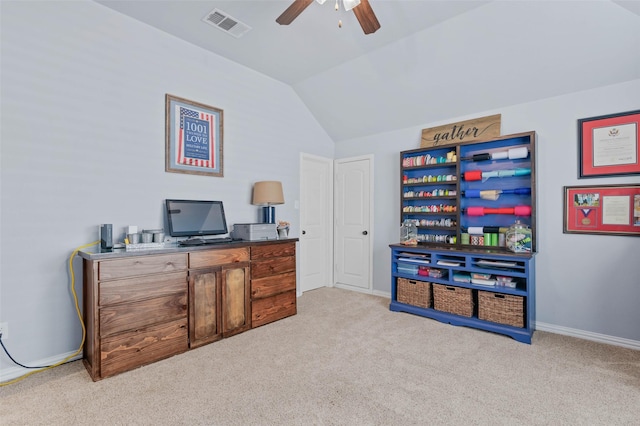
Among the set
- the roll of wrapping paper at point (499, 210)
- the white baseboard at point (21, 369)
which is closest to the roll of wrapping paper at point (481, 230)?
the roll of wrapping paper at point (499, 210)

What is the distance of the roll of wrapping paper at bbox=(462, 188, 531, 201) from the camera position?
3195 mm

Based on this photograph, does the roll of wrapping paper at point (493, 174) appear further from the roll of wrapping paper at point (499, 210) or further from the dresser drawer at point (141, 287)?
the dresser drawer at point (141, 287)

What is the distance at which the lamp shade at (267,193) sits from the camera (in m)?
3.54

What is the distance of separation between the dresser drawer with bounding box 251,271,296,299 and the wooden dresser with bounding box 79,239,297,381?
0.01m

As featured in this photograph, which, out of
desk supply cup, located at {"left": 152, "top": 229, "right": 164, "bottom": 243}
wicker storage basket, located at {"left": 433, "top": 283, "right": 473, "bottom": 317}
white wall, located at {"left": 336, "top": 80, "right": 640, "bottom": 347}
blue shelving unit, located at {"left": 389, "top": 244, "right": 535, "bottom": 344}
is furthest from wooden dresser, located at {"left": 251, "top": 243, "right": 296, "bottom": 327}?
white wall, located at {"left": 336, "top": 80, "right": 640, "bottom": 347}

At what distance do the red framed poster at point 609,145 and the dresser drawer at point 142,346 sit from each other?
3897 mm

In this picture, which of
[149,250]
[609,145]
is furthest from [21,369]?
[609,145]

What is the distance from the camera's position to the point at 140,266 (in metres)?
2.37

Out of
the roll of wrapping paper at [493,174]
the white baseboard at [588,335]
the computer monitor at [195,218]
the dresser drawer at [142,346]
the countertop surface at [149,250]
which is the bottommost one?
the white baseboard at [588,335]

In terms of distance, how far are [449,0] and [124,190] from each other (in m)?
3.22

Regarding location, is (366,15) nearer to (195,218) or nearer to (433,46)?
(433,46)

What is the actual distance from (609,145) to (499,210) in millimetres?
1043

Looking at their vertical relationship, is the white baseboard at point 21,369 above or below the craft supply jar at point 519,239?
below

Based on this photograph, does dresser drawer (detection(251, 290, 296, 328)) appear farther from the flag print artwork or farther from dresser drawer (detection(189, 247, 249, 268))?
the flag print artwork
